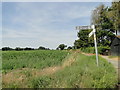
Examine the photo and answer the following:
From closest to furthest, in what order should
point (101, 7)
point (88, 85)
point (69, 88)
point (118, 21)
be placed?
→ point (69, 88)
point (88, 85)
point (118, 21)
point (101, 7)

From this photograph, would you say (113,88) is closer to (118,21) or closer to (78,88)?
(78,88)

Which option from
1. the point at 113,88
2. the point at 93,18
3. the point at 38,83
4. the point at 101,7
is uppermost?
the point at 101,7

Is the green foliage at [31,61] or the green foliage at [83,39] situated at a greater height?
the green foliage at [83,39]

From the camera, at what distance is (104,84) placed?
3795 mm

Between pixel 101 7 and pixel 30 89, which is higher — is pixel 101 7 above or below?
above

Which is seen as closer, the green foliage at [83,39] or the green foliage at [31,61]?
the green foliage at [31,61]

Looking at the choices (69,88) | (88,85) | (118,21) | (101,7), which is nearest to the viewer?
(69,88)

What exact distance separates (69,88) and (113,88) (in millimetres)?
1541

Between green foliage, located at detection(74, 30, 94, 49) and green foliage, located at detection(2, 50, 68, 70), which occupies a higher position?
green foliage, located at detection(74, 30, 94, 49)

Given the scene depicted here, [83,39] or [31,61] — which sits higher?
[83,39]

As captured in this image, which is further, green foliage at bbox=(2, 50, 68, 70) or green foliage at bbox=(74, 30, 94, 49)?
green foliage at bbox=(74, 30, 94, 49)

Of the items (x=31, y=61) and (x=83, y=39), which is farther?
(x=83, y=39)

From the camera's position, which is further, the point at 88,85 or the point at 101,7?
the point at 101,7

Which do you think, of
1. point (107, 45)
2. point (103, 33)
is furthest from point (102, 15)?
point (107, 45)
